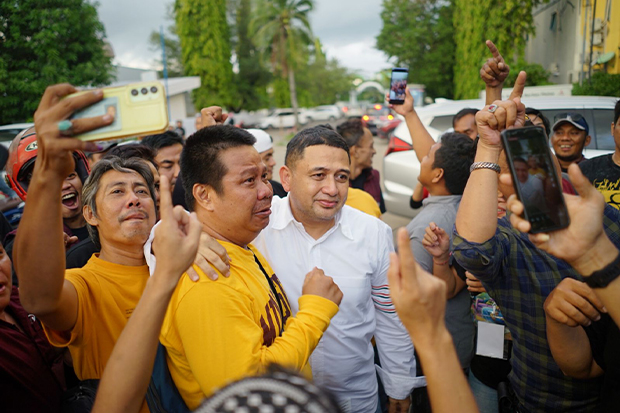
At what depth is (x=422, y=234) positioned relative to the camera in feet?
8.94

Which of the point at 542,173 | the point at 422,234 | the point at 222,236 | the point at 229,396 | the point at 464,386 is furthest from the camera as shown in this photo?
the point at 422,234

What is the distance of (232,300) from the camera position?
146cm

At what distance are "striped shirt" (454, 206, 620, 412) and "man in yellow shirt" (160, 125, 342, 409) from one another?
0.66 metres

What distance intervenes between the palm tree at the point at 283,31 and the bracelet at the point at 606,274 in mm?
31904

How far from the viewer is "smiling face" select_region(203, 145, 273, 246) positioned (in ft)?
6.01

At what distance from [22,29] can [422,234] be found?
16053mm

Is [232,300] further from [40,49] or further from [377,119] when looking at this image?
[377,119]

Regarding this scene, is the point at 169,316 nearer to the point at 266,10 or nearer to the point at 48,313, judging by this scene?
the point at 48,313

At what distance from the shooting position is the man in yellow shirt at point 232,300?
1392 millimetres

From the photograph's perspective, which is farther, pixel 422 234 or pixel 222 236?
pixel 422 234

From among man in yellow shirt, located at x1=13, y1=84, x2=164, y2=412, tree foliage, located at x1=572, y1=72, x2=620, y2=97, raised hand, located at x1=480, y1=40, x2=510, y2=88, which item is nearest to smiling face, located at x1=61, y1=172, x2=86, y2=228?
man in yellow shirt, located at x1=13, y1=84, x2=164, y2=412

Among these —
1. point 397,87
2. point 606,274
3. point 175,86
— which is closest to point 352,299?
point 606,274

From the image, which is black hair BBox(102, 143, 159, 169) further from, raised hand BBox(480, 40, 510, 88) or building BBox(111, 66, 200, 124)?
building BBox(111, 66, 200, 124)

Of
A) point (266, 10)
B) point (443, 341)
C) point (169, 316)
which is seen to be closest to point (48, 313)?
point (169, 316)
